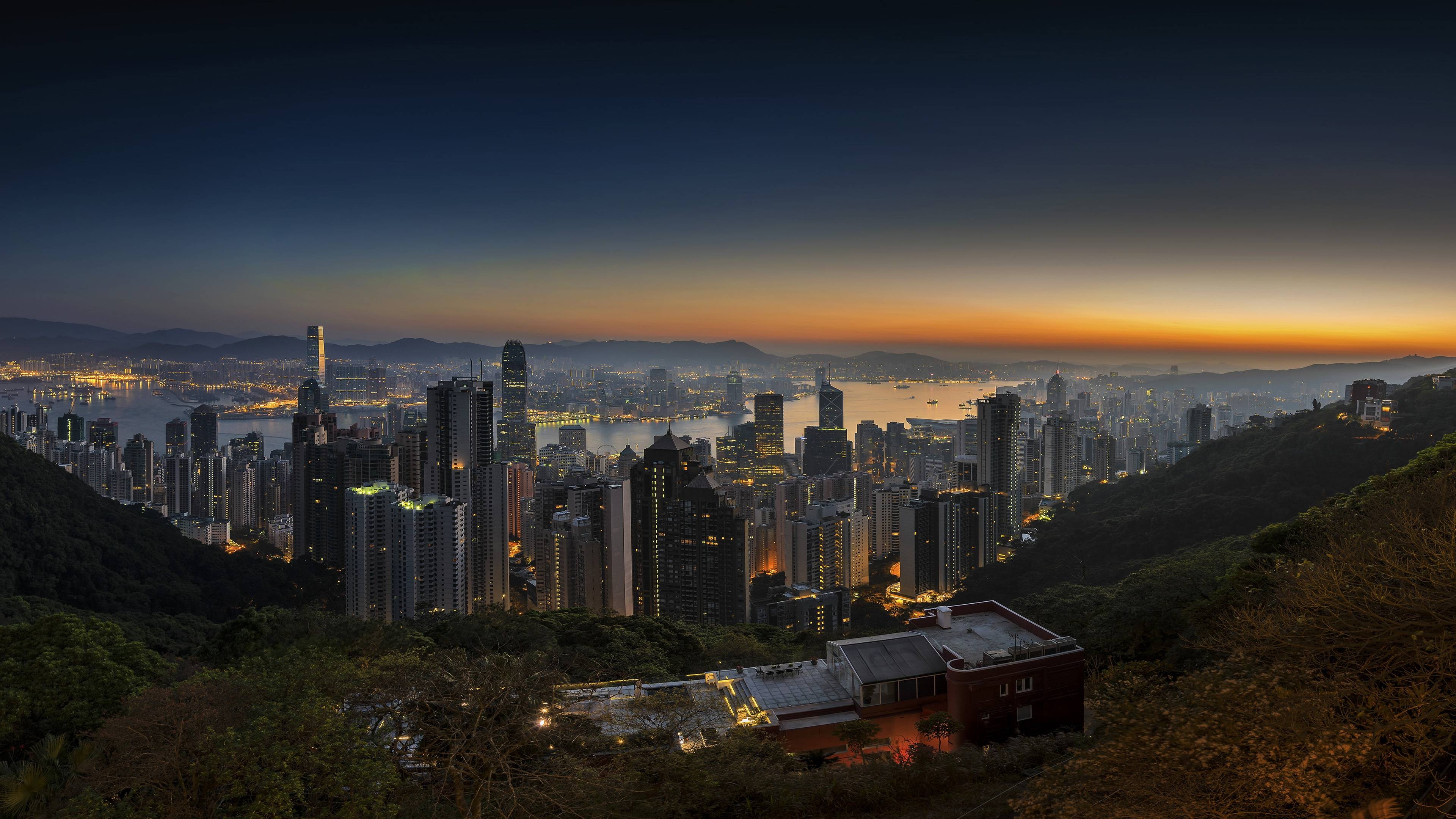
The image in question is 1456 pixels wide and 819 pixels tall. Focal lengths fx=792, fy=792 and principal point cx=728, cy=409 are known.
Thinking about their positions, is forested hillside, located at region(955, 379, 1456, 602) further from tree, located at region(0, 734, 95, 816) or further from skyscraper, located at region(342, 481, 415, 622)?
skyscraper, located at region(342, 481, 415, 622)

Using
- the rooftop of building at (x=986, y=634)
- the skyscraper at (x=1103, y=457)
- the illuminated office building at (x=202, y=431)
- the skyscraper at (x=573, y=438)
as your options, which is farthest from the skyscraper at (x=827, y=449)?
the rooftop of building at (x=986, y=634)

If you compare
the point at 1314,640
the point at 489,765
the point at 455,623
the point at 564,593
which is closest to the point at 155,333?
the point at 564,593

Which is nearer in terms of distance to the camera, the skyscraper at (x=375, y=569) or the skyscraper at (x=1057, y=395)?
the skyscraper at (x=375, y=569)

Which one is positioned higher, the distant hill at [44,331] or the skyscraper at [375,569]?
the distant hill at [44,331]

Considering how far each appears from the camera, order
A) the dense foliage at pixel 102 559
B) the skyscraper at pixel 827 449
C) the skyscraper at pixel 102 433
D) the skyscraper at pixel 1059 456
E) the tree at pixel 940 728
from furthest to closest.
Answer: the skyscraper at pixel 827 449, the skyscraper at pixel 1059 456, the skyscraper at pixel 102 433, the dense foliage at pixel 102 559, the tree at pixel 940 728

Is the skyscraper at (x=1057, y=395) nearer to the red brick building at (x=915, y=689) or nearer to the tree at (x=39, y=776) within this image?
the red brick building at (x=915, y=689)

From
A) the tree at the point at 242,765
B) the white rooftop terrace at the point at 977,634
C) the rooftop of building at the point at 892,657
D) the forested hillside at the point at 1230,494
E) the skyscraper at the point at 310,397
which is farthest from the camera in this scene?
the skyscraper at the point at 310,397

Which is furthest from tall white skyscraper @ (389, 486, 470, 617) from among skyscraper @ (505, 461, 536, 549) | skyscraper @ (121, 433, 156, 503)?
skyscraper @ (121, 433, 156, 503)
